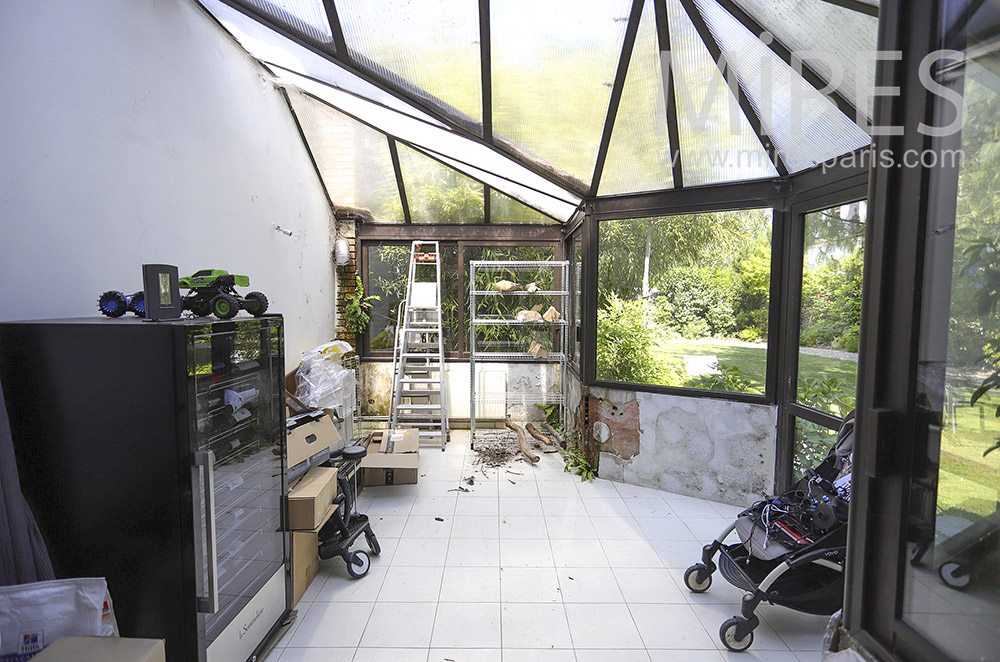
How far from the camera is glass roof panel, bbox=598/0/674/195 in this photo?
2551 mm

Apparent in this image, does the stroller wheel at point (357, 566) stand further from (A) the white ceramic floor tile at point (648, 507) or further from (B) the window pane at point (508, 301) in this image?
(B) the window pane at point (508, 301)

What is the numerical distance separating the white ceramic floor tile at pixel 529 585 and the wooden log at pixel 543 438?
2040 millimetres

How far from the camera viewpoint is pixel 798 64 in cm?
226

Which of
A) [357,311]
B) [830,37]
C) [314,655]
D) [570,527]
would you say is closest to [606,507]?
[570,527]

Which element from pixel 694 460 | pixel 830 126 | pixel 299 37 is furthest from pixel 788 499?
pixel 299 37

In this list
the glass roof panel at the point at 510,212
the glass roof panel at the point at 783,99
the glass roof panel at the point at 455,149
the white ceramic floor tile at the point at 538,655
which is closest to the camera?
the white ceramic floor tile at the point at 538,655

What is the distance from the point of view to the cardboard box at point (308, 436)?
8.13 ft

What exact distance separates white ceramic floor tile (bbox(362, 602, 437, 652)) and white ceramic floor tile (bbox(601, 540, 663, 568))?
3.58ft

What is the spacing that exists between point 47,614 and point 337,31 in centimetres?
264

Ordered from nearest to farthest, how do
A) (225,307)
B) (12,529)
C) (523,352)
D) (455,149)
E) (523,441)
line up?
(12,529)
(225,307)
(455,149)
(523,441)
(523,352)

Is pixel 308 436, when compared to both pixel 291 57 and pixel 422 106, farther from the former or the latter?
pixel 291 57

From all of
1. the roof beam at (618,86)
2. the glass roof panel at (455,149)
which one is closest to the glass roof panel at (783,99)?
the roof beam at (618,86)

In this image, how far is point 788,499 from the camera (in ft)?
7.72

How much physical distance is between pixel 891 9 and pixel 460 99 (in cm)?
239
